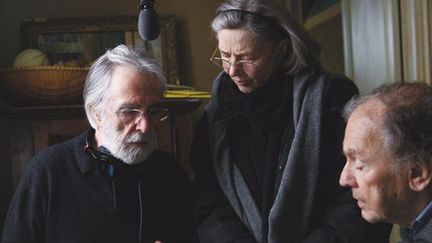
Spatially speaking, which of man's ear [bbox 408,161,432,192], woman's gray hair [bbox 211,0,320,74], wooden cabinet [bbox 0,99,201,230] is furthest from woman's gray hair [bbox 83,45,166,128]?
man's ear [bbox 408,161,432,192]

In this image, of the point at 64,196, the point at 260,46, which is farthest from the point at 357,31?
the point at 64,196

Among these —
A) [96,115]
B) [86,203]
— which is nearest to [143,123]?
[96,115]

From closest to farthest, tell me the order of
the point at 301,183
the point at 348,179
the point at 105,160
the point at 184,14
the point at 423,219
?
the point at 423,219 → the point at 348,179 → the point at 301,183 → the point at 105,160 → the point at 184,14

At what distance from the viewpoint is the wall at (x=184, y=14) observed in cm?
288

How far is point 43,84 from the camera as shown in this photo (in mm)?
2223

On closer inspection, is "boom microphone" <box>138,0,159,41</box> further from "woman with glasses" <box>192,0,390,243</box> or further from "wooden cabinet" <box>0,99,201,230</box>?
"wooden cabinet" <box>0,99,201,230</box>

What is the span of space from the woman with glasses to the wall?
1194 millimetres

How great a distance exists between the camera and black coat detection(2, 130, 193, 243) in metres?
1.67

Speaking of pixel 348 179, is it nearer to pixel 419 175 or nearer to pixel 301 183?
pixel 419 175

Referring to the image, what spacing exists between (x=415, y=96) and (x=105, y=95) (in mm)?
843

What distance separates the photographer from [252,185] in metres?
1.72

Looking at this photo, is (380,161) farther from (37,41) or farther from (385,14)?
(37,41)

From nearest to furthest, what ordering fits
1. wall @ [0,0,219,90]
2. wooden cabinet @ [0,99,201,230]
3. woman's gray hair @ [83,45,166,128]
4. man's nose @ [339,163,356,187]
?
1. man's nose @ [339,163,356,187]
2. woman's gray hair @ [83,45,166,128]
3. wooden cabinet @ [0,99,201,230]
4. wall @ [0,0,219,90]

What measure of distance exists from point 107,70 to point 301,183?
0.62 m
